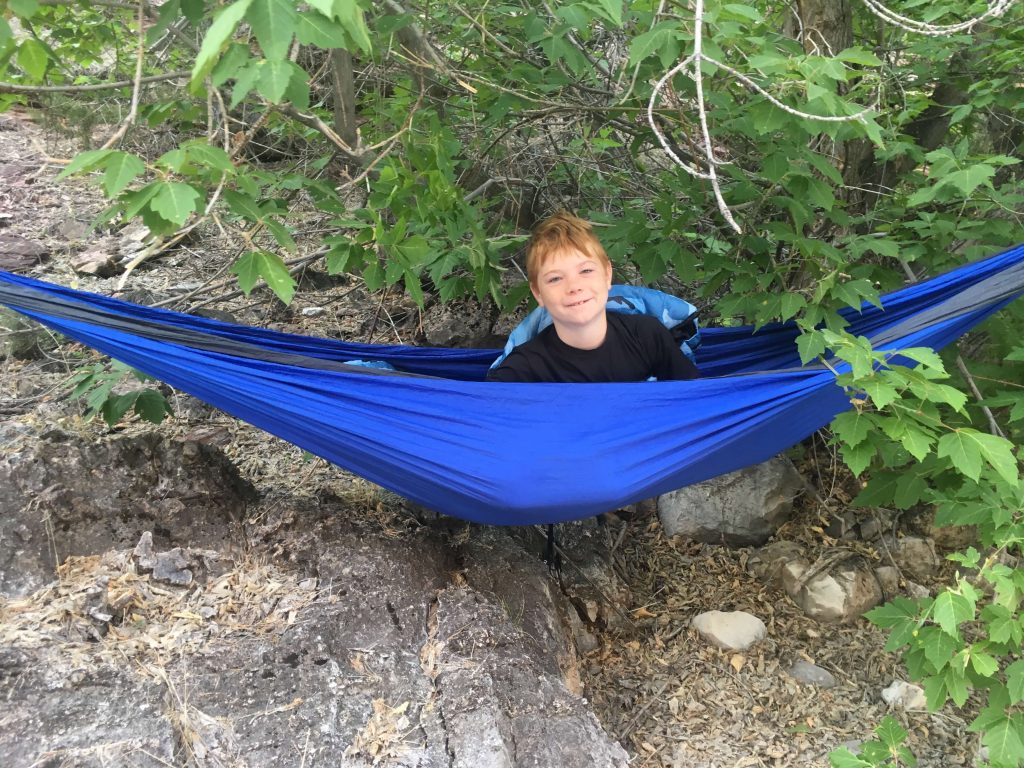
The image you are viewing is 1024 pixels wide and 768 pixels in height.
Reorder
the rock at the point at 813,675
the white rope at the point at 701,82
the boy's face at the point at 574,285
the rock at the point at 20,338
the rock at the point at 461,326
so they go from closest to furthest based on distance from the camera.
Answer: the white rope at the point at 701,82 < the boy's face at the point at 574,285 < the rock at the point at 813,675 < the rock at the point at 20,338 < the rock at the point at 461,326

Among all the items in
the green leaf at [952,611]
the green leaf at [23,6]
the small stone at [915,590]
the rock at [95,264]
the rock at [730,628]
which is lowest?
the rock at [730,628]

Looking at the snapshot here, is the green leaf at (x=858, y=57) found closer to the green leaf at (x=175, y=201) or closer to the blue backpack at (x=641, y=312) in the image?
the blue backpack at (x=641, y=312)

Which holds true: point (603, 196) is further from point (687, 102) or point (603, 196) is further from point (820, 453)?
point (820, 453)

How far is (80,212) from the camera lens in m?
3.30

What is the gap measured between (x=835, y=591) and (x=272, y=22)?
2.08m

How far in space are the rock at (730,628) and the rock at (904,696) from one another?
333 mm

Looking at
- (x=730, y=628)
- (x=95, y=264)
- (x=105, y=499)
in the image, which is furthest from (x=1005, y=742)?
(x=95, y=264)

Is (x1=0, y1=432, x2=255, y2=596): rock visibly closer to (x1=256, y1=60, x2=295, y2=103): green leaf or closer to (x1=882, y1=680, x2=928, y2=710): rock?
(x1=256, y1=60, x2=295, y2=103): green leaf

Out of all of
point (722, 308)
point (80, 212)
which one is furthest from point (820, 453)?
point (80, 212)

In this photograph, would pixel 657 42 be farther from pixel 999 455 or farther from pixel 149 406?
pixel 149 406

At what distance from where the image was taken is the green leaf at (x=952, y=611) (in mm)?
1174

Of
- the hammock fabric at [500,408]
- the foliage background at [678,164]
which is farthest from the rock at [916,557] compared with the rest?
the hammock fabric at [500,408]

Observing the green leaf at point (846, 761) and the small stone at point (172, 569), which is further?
the small stone at point (172, 569)

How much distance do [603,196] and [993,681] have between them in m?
A: 1.77
